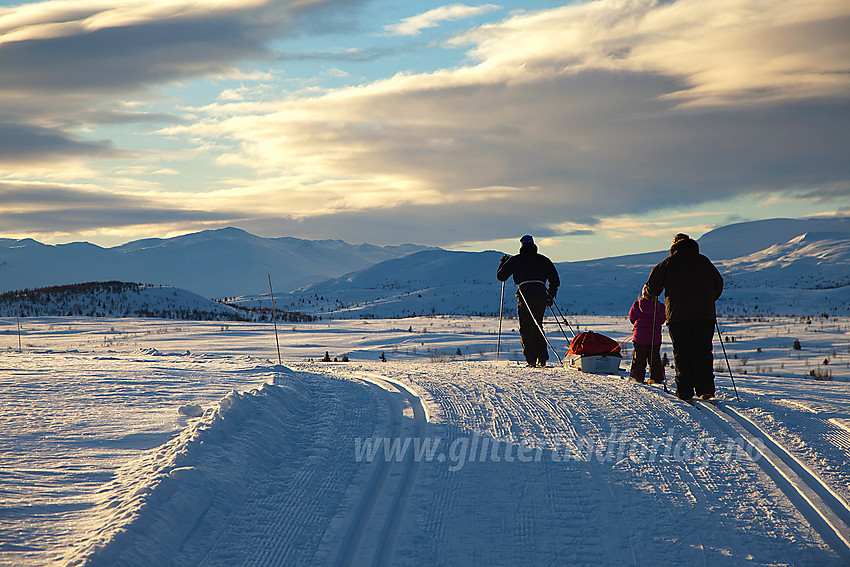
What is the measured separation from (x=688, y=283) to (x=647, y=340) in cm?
174

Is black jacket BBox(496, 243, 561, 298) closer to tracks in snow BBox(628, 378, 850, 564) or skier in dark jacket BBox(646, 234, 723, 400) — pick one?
skier in dark jacket BBox(646, 234, 723, 400)

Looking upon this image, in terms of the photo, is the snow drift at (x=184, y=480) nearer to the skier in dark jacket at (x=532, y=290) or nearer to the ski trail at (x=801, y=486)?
the ski trail at (x=801, y=486)

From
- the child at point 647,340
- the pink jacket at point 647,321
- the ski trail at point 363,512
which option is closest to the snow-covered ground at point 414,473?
the ski trail at point 363,512

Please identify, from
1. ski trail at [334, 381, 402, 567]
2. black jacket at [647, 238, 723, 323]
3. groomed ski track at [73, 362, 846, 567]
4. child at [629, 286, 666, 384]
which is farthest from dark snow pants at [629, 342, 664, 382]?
ski trail at [334, 381, 402, 567]

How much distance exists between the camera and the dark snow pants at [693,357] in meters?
7.69

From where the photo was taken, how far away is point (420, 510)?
4.30 metres

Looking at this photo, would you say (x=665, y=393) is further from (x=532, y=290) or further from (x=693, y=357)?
(x=532, y=290)

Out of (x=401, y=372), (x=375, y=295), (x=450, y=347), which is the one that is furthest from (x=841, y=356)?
(x=375, y=295)

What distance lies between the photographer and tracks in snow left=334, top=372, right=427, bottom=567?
369 cm

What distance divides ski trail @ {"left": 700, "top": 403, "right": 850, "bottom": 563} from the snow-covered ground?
20mm

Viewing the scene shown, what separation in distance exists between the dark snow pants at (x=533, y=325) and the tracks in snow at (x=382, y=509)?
5.50m

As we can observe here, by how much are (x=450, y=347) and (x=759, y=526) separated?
51.1 ft

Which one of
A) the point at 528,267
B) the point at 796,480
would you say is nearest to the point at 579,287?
the point at 528,267

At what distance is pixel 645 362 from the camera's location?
9523 mm
